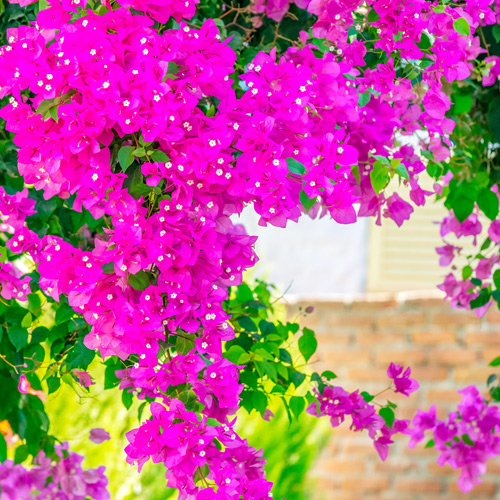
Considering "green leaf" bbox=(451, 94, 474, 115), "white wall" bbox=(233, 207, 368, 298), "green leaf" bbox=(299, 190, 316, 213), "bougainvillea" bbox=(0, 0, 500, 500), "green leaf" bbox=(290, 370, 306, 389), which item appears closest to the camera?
"bougainvillea" bbox=(0, 0, 500, 500)

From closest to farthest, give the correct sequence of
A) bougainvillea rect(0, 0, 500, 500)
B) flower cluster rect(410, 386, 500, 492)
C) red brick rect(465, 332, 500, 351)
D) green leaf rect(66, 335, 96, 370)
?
1. bougainvillea rect(0, 0, 500, 500)
2. green leaf rect(66, 335, 96, 370)
3. flower cluster rect(410, 386, 500, 492)
4. red brick rect(465, 332, 500, 351)

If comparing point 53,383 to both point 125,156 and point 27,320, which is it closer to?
point 27,320

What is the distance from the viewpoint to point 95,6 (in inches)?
38.4

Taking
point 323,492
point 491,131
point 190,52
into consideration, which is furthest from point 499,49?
point 323,492

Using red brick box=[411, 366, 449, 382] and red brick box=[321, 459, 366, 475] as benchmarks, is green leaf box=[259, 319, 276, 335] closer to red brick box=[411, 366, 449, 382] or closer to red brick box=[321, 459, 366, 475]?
red brick box=[411, 366, 449, 382]

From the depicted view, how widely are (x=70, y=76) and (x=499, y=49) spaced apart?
2.90 feet

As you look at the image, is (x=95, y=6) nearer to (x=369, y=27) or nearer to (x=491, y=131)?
(x=369, y=27)

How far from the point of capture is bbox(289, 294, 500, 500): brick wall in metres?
3.63

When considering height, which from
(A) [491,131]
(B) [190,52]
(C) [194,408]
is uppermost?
(B) [190,52]

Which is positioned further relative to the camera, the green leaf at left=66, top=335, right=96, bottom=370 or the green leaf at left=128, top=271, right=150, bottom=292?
the green leaf at left=66, top=335, right=96, bottom=370

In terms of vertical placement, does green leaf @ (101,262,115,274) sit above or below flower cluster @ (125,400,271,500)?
above

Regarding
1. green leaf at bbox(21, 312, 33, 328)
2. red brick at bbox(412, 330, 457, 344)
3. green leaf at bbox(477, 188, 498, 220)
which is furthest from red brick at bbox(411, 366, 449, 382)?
green leaf at bbox(21, 312, 33, 328)

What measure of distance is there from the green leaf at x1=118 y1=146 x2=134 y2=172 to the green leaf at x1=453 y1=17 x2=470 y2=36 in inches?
19.0

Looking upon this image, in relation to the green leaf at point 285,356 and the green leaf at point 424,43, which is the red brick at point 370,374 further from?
the green leaf at point 424,43
